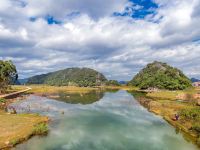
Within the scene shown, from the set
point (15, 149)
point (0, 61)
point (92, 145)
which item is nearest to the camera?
point (15, 149)

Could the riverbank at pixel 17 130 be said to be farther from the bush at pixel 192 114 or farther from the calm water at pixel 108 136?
the bush at pixel 192 114

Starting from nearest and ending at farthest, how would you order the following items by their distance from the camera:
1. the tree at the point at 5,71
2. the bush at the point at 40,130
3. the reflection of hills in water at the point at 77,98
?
the bush at the point at 40,130, the reflection of hills in water at the point at 77,98, the tree at the point at 5,71

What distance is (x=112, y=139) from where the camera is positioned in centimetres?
5053

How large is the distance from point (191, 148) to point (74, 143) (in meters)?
23.9

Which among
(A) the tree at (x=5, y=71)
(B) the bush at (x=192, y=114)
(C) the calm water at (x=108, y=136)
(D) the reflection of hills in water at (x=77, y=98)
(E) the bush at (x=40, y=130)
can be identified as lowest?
(C) the calm water at (x=108, y=136)

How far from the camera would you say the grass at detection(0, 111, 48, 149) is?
4394 cm

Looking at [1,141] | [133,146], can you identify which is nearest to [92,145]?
Answer: [133,146]

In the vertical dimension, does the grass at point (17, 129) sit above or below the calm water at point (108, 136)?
above

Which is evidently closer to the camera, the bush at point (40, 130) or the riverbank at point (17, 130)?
the riverbank at point (17, 130)

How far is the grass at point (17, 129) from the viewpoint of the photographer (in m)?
43.9

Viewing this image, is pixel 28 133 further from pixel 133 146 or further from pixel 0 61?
pixel 0 61

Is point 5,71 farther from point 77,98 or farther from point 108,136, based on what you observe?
point 108,136

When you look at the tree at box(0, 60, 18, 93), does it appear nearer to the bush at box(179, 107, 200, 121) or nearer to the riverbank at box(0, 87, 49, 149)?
the riverbank at box(0, 87, 49, 149)

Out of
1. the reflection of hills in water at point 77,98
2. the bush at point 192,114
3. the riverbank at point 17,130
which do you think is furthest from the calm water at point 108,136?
the reflection of hills in water at point 77,98
